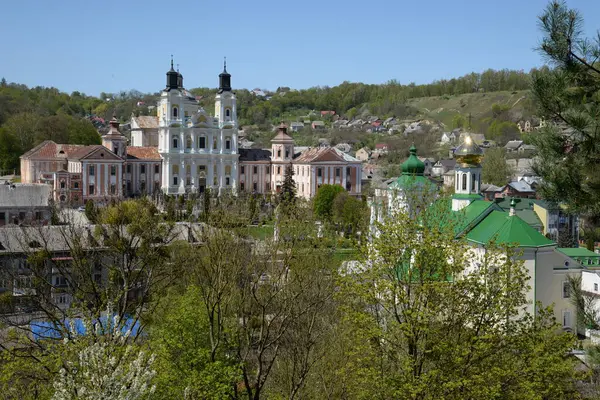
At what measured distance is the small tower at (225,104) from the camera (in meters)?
53.4

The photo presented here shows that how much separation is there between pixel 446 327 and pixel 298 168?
4454cm

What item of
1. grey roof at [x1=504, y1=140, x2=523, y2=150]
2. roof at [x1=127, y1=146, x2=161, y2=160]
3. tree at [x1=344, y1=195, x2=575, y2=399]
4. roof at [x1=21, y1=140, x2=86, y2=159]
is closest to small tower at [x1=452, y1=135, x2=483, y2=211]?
tree at [x1=344, y1=195, x2=575, y2=399]

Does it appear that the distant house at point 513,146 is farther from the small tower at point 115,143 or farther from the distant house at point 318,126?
the small tower at point 115,143

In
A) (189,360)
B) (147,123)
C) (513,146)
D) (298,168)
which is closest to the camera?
(189,360)

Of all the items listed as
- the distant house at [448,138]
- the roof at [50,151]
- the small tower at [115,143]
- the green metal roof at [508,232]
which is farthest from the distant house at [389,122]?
the green metal roof at [508,232]

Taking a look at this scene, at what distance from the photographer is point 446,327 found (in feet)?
33.6

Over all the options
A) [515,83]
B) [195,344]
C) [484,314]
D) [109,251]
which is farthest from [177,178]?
[515,83]

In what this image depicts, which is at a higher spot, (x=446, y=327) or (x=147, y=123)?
(x=147, y=123)

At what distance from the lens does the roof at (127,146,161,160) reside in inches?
2003

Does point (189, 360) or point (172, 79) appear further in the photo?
point (172, 79)

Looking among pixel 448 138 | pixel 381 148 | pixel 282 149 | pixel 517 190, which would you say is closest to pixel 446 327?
pixel 517 190

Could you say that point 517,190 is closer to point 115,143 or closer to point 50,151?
point 115,143

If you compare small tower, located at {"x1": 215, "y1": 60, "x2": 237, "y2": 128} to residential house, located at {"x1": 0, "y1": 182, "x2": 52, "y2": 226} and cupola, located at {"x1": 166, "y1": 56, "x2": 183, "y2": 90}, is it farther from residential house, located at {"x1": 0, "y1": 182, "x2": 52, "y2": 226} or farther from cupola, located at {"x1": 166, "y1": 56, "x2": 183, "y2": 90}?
residential house, located at {"x1": 0, "y1": 182, "x2": 52, "y2": 226}

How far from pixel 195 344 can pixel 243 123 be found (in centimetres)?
9938
